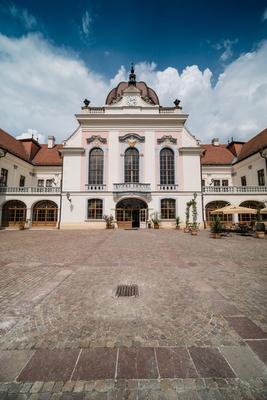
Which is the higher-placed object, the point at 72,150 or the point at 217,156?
the point at 217,156

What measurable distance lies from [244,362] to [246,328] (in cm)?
75

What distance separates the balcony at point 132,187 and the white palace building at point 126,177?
0.11 m

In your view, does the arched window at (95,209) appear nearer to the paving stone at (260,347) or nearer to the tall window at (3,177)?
the tall window at (3,177)

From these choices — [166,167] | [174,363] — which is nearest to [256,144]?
[166,167]

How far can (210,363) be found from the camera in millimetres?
2078

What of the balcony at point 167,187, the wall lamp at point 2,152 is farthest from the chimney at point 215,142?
the wall lamp at point 2,152

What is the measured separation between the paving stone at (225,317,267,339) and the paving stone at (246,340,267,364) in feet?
0.31

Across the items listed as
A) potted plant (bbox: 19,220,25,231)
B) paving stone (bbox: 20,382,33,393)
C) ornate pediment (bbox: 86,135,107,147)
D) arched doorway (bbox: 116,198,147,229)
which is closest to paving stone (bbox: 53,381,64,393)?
paving stone (bbox: 20,382,33,393)

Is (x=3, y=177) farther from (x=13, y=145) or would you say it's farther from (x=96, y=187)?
(x=96, y=187)

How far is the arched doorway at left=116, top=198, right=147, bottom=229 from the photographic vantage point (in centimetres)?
2109

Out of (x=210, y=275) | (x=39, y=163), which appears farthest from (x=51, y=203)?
(x=210, y=275)

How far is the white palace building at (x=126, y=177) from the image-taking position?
20828 mm

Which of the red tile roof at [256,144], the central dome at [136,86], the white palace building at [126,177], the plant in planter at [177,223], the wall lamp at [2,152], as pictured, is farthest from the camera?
the central dome at [136,86]

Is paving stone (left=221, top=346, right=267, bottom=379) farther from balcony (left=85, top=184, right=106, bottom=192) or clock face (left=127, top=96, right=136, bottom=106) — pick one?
clock face (left=127, top=96, right=136, bottom=106)
